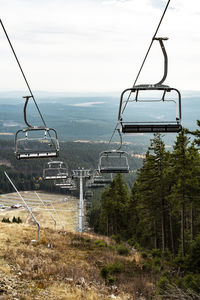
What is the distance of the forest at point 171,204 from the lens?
14266 millimetres

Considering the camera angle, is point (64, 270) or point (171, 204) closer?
point (64, 270)

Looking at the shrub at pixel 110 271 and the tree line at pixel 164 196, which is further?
the tree line at pixel 164 196

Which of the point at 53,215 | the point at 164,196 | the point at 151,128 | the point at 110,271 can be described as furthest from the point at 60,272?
the point at 53,215

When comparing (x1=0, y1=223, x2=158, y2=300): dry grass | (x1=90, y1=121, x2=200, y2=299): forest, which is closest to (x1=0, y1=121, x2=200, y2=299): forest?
(x1=90, y1=121, x2=200, y2=299): forest

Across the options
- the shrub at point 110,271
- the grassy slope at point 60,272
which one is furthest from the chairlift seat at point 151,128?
the shrub at point 110,271

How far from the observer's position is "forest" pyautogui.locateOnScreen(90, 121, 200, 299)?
46.8ft

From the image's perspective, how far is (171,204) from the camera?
24203 millimetres

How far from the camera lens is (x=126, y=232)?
1527 inches

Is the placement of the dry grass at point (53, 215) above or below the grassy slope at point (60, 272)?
below

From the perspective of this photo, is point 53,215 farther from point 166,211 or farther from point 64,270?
point 64,270

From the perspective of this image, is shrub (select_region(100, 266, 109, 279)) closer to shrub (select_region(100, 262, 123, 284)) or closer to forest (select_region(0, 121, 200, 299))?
shrub (select_region(100, 262, 123, 284))

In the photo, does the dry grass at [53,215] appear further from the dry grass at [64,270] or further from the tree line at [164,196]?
the dry grass at [64,270]

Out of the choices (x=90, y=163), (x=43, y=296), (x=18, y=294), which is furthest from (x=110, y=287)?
(x=90, y=163)

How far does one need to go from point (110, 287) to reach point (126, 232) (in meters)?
30.0
